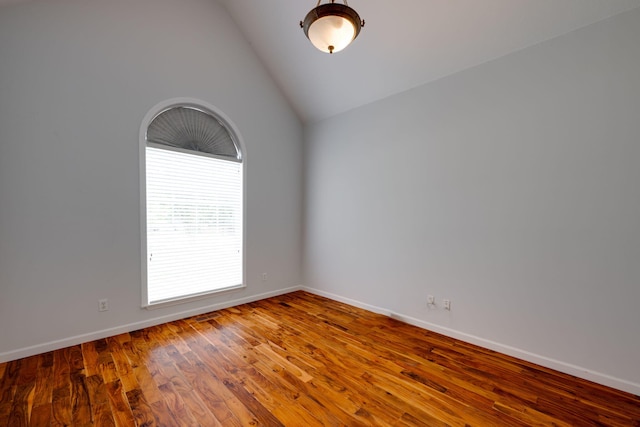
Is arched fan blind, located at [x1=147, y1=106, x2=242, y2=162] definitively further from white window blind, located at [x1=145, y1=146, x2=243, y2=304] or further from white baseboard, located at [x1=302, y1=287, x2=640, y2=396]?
white baseboard, located at [x1=302, y1=287, x2=640, y2=396]

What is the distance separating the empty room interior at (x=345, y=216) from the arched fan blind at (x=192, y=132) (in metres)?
0.03

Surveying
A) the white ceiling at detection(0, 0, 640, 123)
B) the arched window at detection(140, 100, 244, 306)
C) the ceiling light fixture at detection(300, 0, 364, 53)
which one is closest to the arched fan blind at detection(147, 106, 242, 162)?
the arched window at detection(140, 100, 244, 306)

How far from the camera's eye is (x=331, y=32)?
70.5 inches

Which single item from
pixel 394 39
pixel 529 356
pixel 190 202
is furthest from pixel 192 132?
pixel 529 356

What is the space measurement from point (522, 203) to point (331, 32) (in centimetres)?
220

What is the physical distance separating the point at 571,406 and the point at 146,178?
13.8ft

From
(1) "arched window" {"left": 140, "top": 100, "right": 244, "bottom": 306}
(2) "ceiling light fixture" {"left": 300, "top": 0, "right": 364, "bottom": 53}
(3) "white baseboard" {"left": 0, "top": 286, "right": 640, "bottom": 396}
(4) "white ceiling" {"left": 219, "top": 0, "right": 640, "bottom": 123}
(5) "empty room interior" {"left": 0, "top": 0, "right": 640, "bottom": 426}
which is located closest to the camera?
(2) "ceiling light fixture" {"left": 300, "top": 0, "right": 364, "bottom": 53}

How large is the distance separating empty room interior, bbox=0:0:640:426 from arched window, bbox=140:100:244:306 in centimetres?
3

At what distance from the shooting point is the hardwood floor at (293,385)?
5.73ft

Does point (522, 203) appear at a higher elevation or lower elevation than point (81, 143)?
lower

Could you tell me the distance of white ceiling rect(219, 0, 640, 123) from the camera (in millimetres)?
2271

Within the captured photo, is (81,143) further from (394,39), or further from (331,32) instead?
(394,39)

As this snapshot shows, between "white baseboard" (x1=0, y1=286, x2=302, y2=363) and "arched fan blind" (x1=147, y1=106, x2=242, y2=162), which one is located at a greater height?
"arched fan blind" (x1=147, y1=106, x2=242, y2=162)

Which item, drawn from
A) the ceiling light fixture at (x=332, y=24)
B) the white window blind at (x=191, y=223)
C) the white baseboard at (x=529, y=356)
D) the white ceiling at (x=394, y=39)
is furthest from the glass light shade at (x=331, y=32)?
the white baseboard at (x=529, y=356)
